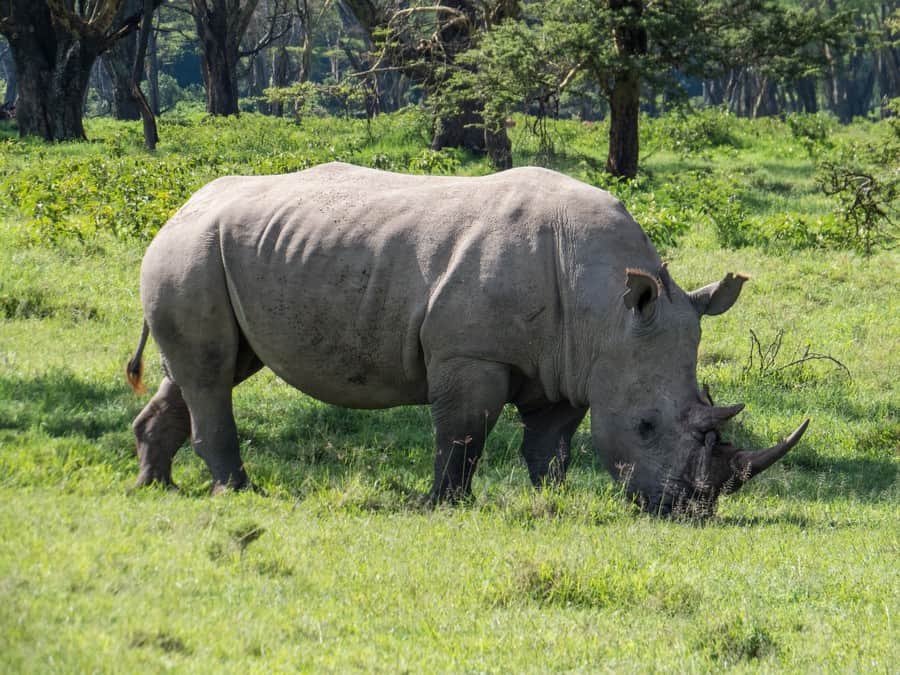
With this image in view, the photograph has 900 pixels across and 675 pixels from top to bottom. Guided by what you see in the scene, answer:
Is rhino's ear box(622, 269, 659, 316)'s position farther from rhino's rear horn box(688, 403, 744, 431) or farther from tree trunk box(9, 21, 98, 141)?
tree trunk box(9, 21, 98, 141)

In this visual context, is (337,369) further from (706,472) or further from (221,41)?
(221,41)

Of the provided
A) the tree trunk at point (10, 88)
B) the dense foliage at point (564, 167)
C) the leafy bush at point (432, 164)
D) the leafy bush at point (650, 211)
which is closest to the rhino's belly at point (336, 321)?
the dense foliage at point (564, 167)

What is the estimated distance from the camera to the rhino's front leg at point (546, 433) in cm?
751

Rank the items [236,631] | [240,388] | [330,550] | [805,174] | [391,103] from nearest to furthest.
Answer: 1. [236,631]
2. [330,550]
3. [240,388]
4. [805,174]
5. [391,103]

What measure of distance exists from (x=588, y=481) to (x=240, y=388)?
3116 millimetres

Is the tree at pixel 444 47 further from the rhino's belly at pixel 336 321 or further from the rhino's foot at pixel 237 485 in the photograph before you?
the rhino's foot at pixel 237 485

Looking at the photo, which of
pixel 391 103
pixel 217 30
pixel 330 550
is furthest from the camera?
pixel 391 103

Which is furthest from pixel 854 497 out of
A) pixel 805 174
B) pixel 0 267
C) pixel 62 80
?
pixel 62 80

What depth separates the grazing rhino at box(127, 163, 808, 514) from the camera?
6746 millimetres

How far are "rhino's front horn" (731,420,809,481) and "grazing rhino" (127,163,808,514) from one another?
0.03 feet

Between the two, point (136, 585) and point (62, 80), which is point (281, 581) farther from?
point (62, 80)

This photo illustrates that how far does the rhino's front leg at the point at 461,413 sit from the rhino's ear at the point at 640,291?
0.77 metres

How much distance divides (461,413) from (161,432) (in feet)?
6.06

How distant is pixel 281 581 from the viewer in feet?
16.2
